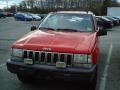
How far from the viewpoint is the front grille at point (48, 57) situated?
20.4 ft

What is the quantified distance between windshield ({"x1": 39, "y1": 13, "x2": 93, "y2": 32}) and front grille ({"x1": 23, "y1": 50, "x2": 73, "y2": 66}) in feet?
5.25

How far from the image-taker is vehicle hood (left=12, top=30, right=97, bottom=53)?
6293mm

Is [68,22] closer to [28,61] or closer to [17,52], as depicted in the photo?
[17,52]

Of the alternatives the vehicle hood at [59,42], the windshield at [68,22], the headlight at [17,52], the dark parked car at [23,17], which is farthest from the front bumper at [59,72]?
the dark parked car at [23,17]

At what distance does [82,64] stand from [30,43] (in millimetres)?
1147

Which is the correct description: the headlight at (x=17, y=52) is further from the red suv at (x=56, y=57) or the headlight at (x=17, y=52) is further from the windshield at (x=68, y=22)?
the windshield at (x=68, y=22)

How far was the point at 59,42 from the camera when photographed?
656 centimetres

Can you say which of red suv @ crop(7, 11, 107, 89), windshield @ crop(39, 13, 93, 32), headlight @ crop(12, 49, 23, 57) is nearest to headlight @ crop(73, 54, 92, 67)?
red suv @ crop(7, 11, 107, 89)

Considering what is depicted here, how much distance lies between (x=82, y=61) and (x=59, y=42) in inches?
26.2

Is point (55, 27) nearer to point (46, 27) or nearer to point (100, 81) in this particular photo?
point (46, 27)

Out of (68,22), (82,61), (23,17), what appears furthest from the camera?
(23,17)

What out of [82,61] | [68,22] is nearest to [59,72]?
[82,61]

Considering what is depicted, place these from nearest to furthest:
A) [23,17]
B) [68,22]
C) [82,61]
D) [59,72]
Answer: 1. [59,72]
2. [82,61]
3. [68,22]
4. [23,17]

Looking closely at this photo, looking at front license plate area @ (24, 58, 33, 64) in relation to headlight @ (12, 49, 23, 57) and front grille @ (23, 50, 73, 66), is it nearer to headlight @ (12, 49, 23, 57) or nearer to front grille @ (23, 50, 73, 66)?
front grille @ (23, 50, 73, 66)
